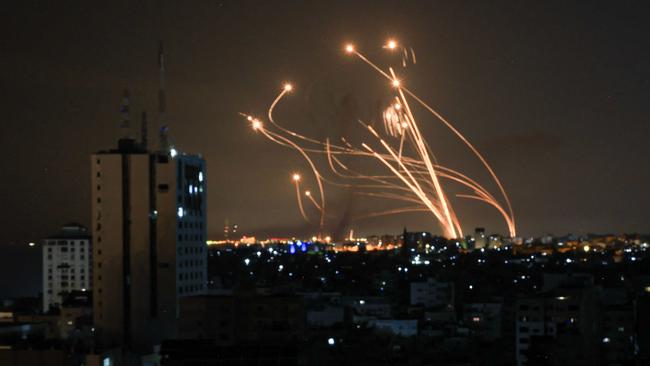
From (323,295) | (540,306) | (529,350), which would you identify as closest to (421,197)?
(540,306)

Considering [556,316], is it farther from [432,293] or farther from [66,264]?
[66,264]

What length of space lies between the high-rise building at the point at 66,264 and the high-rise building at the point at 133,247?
14931 mm

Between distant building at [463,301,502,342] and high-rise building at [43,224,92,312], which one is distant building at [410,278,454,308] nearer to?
distant building at [463,301,502,342]

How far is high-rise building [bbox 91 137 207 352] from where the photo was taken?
64.8ft

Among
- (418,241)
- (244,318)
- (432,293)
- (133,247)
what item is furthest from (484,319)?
(418,241)

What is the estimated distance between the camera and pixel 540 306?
21.8 metres

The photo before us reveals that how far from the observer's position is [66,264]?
121 ft

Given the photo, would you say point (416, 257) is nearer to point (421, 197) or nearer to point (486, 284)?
point (486, 284)

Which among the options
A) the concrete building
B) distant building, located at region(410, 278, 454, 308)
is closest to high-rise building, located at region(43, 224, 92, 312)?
distant building, located at region(410, 278, 454, 308)

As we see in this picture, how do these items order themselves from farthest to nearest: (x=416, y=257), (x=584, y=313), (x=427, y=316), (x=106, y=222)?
(x=416, y=257) < (x=427, y=316) < (x=584, y=313) < (x=106, y=222)

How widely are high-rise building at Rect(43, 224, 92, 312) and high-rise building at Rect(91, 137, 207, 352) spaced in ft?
49.0

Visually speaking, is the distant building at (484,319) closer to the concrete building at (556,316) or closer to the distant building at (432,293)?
the distant building at (432,293)

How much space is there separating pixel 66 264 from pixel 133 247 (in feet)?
57.9

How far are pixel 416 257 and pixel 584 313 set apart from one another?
138 ft
